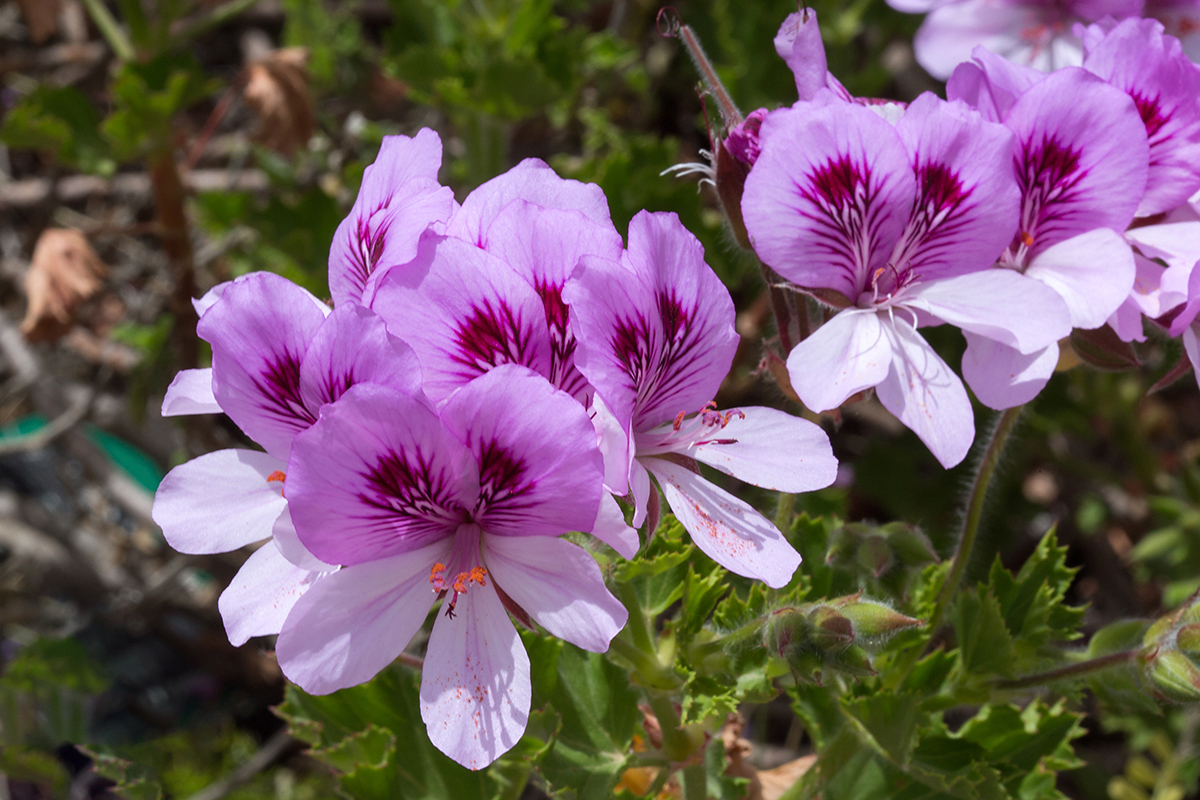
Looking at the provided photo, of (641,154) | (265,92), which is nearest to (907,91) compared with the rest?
(641,154)

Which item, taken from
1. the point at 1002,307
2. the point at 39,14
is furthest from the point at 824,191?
the point at 39,14

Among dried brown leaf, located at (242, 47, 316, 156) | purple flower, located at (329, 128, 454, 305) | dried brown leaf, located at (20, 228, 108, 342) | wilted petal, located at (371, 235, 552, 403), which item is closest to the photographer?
→ wilted petal, located at (371, 235, 552, 403)

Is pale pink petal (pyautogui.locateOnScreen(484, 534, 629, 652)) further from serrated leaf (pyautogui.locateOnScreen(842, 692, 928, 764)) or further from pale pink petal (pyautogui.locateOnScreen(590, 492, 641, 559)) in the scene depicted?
serrated leaf (pyautogui.locateOnScreen(842, 692, 928, 764))

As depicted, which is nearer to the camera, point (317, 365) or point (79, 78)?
point (317, 365)

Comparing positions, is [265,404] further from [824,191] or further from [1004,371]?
[1004,371]

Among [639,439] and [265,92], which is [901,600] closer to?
[639,439]

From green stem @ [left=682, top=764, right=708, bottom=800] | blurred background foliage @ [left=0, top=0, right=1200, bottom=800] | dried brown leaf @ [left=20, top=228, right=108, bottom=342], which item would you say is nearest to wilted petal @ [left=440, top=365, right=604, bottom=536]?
green stem @ [left=682, top=764, right=708, bottom=800]
